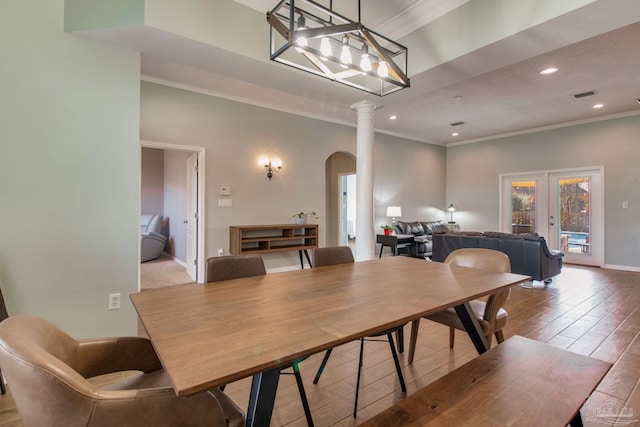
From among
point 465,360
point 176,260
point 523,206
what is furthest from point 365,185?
point 523,206

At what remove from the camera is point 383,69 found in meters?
1.85

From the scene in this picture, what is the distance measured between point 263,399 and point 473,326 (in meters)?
1.35

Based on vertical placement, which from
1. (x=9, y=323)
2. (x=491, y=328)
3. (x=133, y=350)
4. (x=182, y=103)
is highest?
(x=182, y=103)

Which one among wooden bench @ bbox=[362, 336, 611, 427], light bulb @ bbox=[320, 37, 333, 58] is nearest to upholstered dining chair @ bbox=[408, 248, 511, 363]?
wooden bench @ bbox=[362, 336, 611, 427]

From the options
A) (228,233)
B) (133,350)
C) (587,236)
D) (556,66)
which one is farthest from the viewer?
(587,236)

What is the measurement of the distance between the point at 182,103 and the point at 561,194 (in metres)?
7.51

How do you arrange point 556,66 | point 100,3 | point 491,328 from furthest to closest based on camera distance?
1. point 556,66
2. point 100,3
3. point 491,328

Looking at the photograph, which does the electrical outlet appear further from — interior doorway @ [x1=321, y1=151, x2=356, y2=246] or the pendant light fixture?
interior doorway @ [x1=321, y1=151, x2=356, y2=246]

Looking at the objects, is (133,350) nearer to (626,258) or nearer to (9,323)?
(9,323)

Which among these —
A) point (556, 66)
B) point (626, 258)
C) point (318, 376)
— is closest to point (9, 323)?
point (318, 376)

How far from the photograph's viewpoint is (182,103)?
435 cm

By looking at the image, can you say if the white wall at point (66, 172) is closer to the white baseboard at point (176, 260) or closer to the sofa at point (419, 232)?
the white baseboard at point (176, 260)

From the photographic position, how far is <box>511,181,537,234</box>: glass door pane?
278 inches

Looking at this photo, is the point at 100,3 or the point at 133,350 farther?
the point at 100,3
